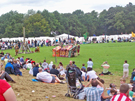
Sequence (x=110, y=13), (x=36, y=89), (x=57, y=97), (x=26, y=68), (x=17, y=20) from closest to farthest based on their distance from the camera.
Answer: (x=57, y=97) → (x=36, y=89) → (x=26, y=68) → (x=17, y=20) → (x=110, y=13)

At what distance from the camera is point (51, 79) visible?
32.3 ft

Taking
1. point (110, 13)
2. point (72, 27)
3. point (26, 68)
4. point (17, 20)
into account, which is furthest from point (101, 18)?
point (26, 68)

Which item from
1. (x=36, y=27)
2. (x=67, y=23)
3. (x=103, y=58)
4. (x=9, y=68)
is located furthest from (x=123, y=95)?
(x=67, y=23)

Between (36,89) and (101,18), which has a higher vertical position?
(101,18)

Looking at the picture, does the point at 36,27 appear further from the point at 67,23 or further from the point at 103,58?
the point at 103,58

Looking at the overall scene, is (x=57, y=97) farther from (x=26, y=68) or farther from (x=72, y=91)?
(x=26, y=68)

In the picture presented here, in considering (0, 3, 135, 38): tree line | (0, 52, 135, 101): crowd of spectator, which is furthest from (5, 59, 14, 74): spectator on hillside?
(0, 3, 135, 38): tree line

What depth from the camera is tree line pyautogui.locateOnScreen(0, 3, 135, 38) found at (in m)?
62.5

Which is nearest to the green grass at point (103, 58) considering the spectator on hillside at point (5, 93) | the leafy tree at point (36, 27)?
the spectator on hillside at point (5, 93)

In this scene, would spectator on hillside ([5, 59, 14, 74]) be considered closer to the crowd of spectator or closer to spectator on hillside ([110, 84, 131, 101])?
the crowd of spectator

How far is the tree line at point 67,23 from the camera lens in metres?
62.5

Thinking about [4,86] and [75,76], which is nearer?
[4,86]

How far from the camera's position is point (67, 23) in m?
74.9

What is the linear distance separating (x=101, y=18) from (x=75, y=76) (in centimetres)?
7851
